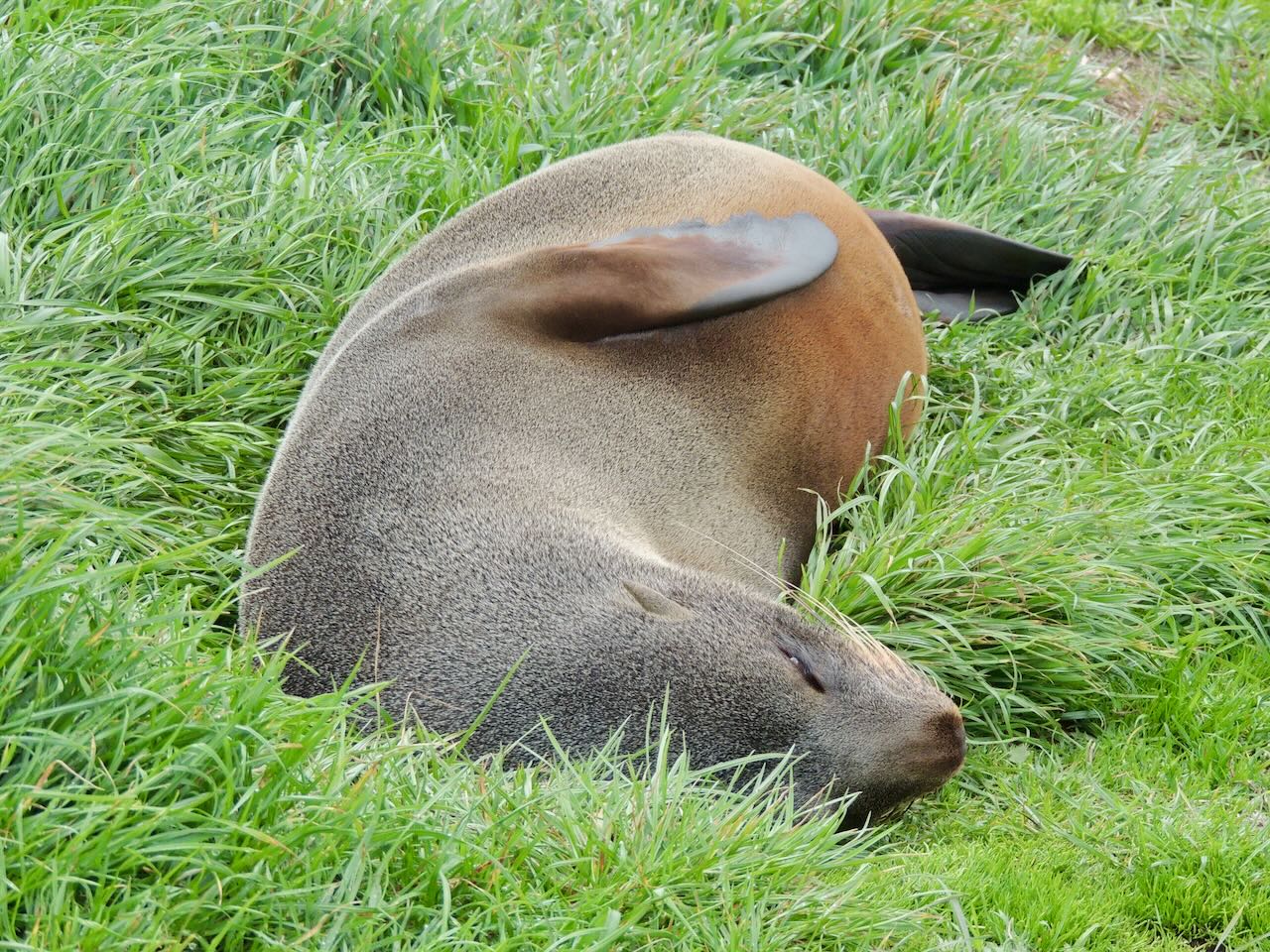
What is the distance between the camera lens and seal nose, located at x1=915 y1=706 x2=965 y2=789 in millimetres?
2984

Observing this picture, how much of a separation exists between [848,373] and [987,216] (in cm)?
152

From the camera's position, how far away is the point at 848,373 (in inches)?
170

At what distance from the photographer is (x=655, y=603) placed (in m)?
3.14

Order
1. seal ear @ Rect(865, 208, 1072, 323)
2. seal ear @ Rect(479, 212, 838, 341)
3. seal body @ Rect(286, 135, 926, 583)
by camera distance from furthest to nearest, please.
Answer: seal ear @ Rect(865, 208, 1072, 323), seal ear @ Rect(479, 212, 838, 341), seal body @ Rect(286, 135, 926, 583)

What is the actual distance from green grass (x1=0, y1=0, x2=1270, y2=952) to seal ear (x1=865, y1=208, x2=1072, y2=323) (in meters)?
0.09

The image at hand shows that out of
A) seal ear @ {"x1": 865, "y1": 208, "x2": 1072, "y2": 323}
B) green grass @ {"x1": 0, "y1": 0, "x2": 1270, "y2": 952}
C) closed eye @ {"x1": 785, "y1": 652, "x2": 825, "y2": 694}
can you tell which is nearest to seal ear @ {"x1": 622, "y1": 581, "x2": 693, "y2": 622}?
closed eye @ {"x1": 785, "y1": 652, "x2": 825, "y2": 694}

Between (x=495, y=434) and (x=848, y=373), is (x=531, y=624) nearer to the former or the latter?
(x=495, y=434)

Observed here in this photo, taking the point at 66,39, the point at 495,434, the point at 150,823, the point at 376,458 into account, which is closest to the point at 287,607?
the point at 376,458

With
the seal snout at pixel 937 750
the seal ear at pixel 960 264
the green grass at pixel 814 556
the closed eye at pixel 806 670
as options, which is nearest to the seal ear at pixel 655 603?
the closed eye at pixel 806 670

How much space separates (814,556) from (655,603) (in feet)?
3.31

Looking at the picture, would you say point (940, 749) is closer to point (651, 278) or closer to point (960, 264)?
point (651, 278)

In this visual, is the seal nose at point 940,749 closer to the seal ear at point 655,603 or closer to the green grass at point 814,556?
the green grass at point 814,556

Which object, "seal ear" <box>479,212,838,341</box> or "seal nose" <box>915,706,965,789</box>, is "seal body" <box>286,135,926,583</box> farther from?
"seal nose" <box>915,706,965,789</box>

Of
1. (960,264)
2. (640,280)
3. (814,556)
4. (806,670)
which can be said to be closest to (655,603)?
(806,670)
